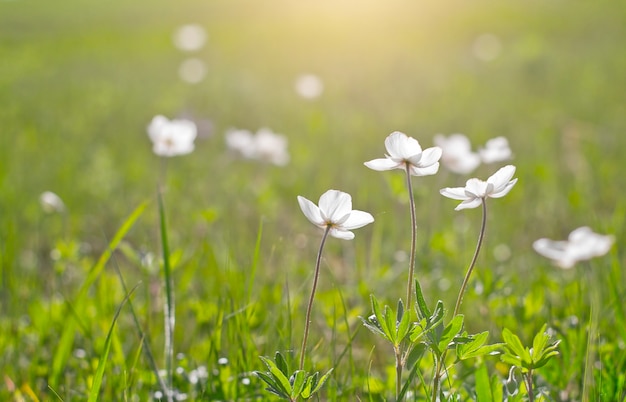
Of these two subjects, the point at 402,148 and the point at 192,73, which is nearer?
the point at 402,148

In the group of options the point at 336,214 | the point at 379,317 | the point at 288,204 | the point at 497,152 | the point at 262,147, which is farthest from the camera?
the point at 288,204

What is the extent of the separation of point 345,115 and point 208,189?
8.63ft

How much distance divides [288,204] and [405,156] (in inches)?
121

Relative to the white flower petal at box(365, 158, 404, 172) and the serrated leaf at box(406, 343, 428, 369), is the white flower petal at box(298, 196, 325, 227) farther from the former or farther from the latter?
the serrated leaf at box(406, 343, 428, 369)

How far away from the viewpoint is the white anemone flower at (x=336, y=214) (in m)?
1.21

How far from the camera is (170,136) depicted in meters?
2.68

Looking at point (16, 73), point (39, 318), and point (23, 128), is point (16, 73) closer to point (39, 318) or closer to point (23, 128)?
point (23, 128)

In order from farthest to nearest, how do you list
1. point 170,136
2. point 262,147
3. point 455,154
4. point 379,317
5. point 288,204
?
point 288,204, point 262,147, point 170,136, point 455,154, point 379,317

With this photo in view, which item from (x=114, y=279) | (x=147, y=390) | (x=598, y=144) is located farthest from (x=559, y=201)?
(x=147, y=390)

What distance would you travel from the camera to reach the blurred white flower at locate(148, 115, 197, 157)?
8.30ft

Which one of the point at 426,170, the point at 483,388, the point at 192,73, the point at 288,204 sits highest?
the point at 426,170

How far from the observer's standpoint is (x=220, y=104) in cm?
738

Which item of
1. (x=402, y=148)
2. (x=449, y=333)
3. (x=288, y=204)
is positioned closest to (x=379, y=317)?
(x=449, y=333)

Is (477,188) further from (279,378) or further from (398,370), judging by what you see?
(279,378)
